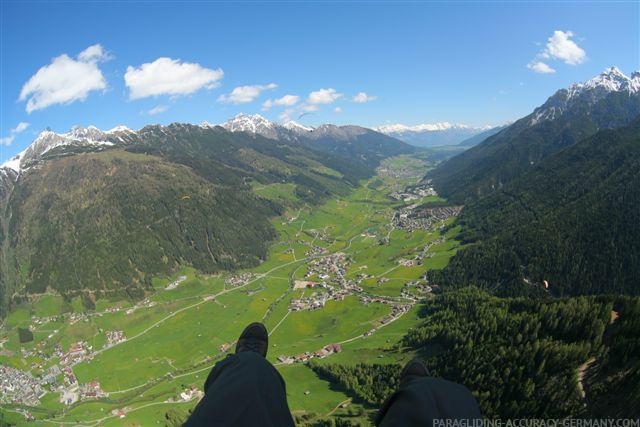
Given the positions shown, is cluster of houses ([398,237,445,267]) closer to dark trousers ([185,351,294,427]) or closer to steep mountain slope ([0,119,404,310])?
steep mountain slope ([0,119,404,310])

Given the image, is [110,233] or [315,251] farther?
[315,251]

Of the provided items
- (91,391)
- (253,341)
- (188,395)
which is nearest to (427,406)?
(253,341)

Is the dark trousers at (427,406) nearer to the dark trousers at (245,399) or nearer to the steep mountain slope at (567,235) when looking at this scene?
the dark trousers at (245,399)

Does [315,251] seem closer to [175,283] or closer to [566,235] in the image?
[175,283]

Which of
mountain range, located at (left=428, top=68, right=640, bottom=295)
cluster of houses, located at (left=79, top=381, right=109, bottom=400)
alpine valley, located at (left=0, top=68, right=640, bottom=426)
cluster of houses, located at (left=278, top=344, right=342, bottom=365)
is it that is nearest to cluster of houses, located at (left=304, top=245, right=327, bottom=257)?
alpine valley, located at (left=0, top=68, right=640, bottom=426)

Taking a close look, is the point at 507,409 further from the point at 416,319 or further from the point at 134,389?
the point at 134,389
